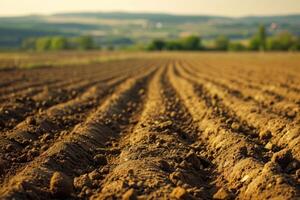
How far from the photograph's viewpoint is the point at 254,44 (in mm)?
106875

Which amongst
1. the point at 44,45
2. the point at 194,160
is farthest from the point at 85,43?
the point at 194,160

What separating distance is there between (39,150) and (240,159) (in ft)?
9.29

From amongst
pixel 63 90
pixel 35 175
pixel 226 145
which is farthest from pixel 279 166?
pixel 63 90

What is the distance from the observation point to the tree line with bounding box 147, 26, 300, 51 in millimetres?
104000

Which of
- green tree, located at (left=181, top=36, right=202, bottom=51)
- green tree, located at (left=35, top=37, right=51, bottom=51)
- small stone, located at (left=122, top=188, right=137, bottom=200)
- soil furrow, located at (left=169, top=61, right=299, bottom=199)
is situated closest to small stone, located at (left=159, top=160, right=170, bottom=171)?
soil furrow, located at (left=169, top=61, right=299, bottom=199)

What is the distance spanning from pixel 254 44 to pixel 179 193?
105 metres

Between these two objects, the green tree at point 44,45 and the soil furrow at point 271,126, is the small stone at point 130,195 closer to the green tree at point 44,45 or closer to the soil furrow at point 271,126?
the soil furrow at point 271,126

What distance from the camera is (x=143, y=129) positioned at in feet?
28.4

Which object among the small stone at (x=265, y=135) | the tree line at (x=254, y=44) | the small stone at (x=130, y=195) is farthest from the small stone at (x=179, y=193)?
the tree line at (x=254, y=44)

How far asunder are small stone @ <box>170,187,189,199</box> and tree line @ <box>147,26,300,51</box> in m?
95.6

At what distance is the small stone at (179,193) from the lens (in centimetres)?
484

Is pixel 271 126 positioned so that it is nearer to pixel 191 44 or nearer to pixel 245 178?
pixel 245 178

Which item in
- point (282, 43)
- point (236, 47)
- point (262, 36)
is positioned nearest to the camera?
point (282, 43)

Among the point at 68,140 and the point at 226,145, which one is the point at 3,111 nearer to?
the point at 68,140
